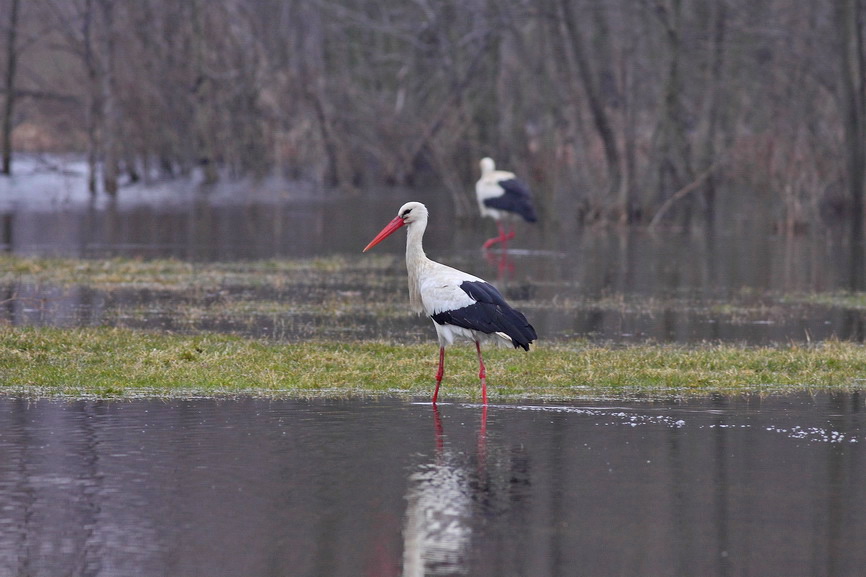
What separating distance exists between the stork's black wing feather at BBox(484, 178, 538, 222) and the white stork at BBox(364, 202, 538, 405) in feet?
→ 52.7

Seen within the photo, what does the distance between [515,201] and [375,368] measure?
52.2ft

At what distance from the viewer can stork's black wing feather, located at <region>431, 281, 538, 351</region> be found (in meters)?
10.4

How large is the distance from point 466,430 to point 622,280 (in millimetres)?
11671

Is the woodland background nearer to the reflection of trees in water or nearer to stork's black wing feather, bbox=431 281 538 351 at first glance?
stork's black wing feather, bbox=431 281 538 351

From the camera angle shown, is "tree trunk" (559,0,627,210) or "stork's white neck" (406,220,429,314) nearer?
"stork's white neck" (406,220,429,314)

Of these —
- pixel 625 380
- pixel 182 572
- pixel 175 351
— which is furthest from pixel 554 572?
pixel 175 351

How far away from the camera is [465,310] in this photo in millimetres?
10516

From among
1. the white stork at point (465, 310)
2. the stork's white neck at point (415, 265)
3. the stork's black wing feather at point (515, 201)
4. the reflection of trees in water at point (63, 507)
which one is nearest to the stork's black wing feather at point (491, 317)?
the white stork at point (465, 310)

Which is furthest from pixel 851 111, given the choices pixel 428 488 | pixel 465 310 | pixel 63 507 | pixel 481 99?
pixel 63 507

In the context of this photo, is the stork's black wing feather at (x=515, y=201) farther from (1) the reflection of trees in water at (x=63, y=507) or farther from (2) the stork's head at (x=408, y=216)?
(1) the reflection of trees in water at (x=63, y=507)

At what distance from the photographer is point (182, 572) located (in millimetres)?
6297

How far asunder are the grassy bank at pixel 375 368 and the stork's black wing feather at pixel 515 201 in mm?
14000

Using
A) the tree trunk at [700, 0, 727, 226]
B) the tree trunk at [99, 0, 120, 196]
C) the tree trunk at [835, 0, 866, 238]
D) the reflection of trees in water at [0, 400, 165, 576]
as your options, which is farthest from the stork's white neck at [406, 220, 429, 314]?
the tree trunk at [99, 0, 120, 196]

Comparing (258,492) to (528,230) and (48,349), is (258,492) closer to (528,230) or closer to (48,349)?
(48,349)
